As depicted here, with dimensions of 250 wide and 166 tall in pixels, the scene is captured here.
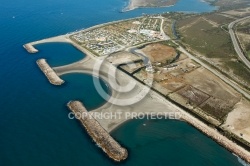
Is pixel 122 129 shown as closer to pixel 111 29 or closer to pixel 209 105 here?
pixel 209 105

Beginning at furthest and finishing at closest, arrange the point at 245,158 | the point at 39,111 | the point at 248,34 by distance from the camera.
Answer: the point at 248,34 → the point at 39,111 → the point at 245,158

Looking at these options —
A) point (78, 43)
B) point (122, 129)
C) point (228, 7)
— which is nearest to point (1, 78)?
point (78, 43)

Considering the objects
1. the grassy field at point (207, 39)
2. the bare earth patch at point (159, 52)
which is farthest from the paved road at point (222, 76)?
the grassy field at point (207, 39)

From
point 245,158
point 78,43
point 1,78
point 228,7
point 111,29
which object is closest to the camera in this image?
point 245,158

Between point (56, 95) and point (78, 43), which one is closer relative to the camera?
point (56, 95)

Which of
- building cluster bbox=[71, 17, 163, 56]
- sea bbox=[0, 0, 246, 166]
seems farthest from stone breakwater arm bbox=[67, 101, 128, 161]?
building cluster bbox=[71, 17, 163, 56]

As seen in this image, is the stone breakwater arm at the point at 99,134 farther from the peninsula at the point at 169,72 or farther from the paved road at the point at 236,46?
the paved road at the point at 236,46
